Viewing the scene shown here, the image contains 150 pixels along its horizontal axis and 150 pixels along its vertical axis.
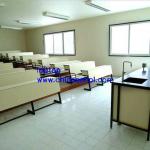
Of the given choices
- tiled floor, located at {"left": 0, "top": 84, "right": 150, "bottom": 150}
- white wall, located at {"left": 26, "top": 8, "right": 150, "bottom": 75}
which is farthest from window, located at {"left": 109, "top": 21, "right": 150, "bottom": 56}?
tiled floor, located at {"left": 0, "top": 84, "right": 150, "bottom": 150}

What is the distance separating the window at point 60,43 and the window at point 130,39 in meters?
2.22

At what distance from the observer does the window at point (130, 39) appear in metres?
5.30

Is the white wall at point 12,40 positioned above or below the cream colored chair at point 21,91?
above

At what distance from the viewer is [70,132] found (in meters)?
2.31

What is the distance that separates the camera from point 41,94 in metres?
3.13

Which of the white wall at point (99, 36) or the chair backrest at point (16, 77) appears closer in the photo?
the chair backrest at point (16, 77)

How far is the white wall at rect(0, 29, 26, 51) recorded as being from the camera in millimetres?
9328

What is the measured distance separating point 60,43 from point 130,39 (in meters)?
3.92

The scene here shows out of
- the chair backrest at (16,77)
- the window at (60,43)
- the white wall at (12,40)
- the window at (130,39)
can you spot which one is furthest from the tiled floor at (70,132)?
the white wall at (12,40)

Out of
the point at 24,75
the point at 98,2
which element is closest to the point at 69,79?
the point at 24,75

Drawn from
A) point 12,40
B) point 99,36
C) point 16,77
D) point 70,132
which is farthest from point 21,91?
point 12,40

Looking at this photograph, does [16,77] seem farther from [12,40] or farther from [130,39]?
[12,40]

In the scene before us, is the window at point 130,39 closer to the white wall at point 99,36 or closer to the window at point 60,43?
the white wall at point 99,36

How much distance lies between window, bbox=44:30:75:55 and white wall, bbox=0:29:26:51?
2.28 metres
